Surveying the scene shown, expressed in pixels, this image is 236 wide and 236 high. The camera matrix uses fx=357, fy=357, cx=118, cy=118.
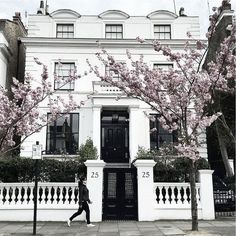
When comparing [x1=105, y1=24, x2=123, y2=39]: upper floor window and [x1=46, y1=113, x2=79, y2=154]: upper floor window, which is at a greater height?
[x1=105, y1=24, x2=123, y2=39]: upper floor window

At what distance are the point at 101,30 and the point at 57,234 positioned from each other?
55.7 feet

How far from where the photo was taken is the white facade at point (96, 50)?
21.9 metres

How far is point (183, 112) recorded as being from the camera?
11719mm

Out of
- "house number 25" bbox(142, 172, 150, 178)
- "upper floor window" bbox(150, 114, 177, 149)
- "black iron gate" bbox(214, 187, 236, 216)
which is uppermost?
"upper floor window" bbox(150, 114, 177, 149)

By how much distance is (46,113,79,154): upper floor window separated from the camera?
22.5 m

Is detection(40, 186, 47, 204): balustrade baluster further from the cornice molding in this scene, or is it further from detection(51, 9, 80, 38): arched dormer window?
detection(51, 9, 80, 38): arched dormer window

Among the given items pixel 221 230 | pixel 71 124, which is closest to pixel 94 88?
pixel 71 124

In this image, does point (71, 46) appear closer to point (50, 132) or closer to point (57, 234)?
point (50, 132)

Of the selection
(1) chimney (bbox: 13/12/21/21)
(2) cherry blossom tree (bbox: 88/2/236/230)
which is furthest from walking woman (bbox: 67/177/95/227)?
(1) chimney (bbox: 13/12/21/21)

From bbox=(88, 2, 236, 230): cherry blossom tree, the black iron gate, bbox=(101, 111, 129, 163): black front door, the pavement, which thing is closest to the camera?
the pavement

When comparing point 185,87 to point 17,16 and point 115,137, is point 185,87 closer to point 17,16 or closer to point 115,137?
point 115,137

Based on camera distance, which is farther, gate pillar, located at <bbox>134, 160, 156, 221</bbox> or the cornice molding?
the cornice molding

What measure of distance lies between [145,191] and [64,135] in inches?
411

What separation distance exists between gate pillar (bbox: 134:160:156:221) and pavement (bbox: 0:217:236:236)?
0.45 m
